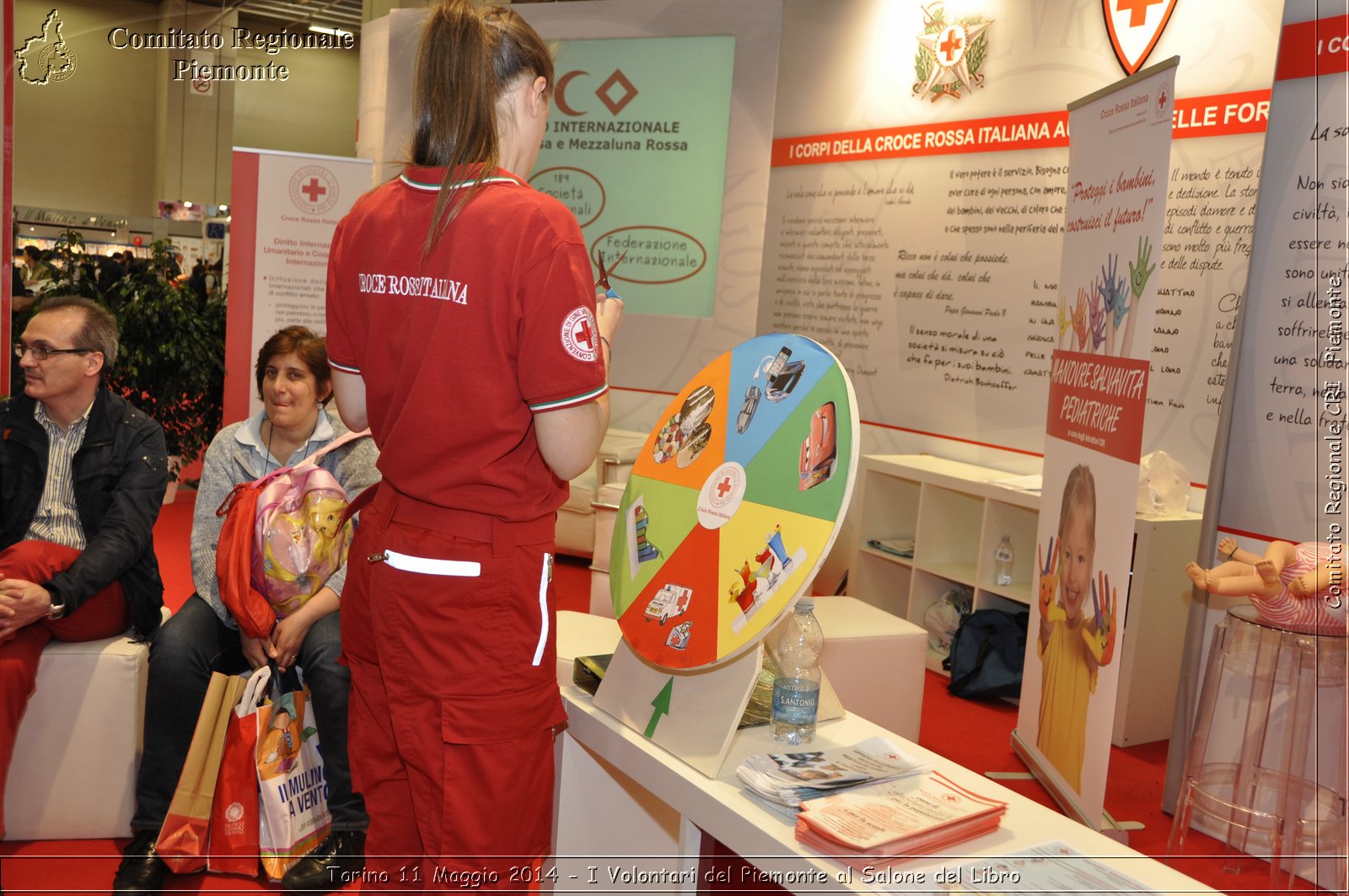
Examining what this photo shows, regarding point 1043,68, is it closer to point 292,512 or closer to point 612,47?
point 612,47

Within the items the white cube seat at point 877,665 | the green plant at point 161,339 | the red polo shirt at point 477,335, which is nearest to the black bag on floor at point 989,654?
the white cube seat at point 877,665

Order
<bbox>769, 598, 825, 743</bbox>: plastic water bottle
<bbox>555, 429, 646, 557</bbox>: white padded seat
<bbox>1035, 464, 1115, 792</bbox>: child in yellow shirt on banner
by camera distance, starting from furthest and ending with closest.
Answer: <bbox>555, 429, 646, 557</bbox>: white padded seat, <bbox>1035, 464, 1115, 792</bbox>: child in yellow shirt on banner, <bbox>769, 598, 825, 743</bbox>: plastic water bottle

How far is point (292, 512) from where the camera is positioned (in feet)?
8.62

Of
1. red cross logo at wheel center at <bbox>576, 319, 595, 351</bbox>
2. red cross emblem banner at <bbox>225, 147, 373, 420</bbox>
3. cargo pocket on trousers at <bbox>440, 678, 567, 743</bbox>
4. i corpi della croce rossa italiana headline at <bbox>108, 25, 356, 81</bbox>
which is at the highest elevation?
i corpi della croce rossa italiana headline at <bbox>108, 25, 356, 81</bbox>

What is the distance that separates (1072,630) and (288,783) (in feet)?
7.34

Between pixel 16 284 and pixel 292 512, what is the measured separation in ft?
19.2

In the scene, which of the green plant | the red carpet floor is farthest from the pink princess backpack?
the green plant

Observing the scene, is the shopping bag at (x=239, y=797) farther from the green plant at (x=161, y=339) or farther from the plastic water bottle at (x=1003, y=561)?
the green plant at (x=161, y=339)

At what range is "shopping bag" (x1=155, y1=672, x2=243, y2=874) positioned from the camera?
8.36 ft

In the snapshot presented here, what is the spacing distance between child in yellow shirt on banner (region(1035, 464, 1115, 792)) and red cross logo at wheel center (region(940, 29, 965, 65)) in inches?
106

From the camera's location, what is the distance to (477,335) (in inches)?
60.0

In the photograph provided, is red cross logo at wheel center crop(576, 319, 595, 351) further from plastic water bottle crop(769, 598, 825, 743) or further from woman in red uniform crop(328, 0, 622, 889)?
plastic water bottle crop(769, 598, 825, 743)

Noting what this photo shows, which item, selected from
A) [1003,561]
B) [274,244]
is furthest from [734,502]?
[274,244]

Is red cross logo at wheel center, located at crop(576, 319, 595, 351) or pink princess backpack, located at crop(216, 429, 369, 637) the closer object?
red cross logo at wheel center, located at crop(576, 319, 595, 351)
